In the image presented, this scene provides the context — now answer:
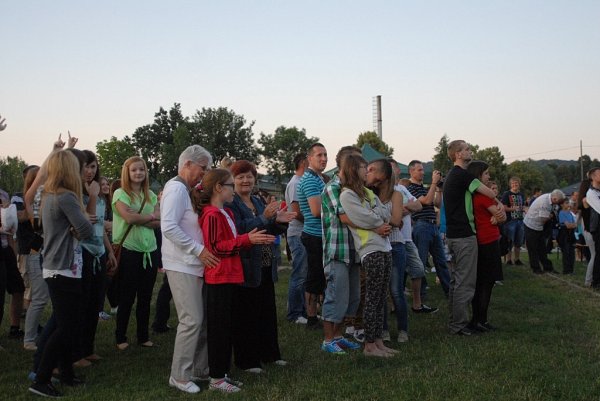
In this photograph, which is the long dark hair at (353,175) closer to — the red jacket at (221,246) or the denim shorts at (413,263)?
the red jacket at (221,246)

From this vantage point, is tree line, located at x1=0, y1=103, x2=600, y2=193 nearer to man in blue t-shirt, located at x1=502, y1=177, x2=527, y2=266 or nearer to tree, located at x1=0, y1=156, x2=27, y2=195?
tree, located at x1=0, y1=156, x2=27, y2=195

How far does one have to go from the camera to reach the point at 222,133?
78.4 metres

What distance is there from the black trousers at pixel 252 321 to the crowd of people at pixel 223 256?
0.03 feet

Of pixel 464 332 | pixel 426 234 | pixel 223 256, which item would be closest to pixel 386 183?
pixel 464 332

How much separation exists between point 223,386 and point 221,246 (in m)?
1.10

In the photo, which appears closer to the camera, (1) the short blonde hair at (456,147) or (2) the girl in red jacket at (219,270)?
(2) the girl in red jacket at (219,270)

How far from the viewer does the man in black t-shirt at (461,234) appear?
21.1 feet

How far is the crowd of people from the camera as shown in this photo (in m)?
4.53

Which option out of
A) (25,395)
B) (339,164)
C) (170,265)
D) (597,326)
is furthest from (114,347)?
(597,326)

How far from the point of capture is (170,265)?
4621 millimetres

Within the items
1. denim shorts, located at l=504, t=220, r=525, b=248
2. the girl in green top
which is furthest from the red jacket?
denim shorts, located at l=504, t=220, r=525, b=248

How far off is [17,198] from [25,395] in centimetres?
294

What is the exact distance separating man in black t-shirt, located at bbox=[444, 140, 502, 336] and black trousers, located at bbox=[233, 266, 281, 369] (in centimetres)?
227

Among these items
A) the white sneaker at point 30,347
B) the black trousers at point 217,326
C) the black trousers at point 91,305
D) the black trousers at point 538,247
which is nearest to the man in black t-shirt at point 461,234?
the black trousers at point 217,326
